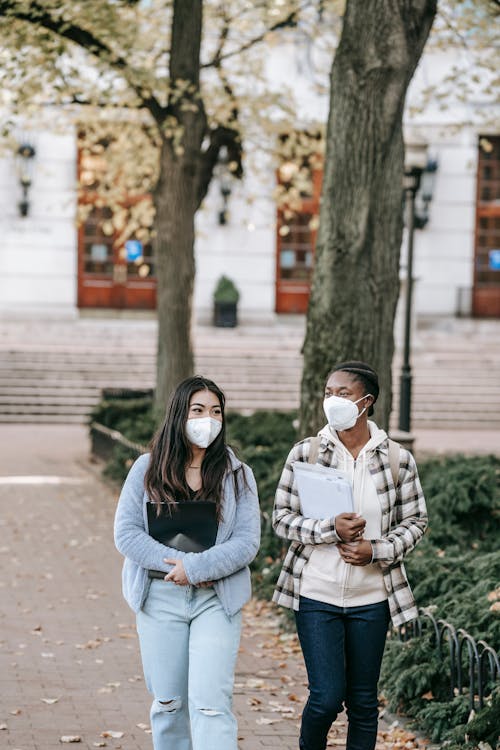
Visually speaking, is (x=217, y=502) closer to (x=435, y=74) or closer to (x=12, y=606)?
(x=12, y=606)

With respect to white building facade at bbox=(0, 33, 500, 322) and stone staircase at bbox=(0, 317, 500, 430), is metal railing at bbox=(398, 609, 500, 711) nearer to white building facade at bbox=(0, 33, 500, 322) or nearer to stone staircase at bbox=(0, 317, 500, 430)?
stone staircase at bbox=(0, 317, 500, 430)

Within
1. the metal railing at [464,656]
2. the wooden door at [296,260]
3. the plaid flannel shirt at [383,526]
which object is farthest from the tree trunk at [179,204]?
the wooden door at [296,260]

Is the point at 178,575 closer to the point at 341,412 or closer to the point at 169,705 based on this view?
the point at 169,705

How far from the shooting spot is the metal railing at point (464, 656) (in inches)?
233

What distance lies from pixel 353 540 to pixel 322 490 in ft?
0.72

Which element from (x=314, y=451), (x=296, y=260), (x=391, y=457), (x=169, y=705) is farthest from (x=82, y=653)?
(x=296, y=260)

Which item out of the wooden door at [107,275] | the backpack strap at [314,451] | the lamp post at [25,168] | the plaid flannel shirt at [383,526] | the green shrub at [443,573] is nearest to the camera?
the plaid flannel shirt at [383,526]

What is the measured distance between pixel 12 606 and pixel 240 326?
23.4 metres

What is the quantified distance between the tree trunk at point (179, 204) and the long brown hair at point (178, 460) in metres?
11.7

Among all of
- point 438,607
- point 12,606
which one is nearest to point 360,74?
point 438,607

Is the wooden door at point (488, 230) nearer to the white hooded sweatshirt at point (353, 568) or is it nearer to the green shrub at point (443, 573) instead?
the green shrub at point (443, 573)

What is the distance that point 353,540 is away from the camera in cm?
479

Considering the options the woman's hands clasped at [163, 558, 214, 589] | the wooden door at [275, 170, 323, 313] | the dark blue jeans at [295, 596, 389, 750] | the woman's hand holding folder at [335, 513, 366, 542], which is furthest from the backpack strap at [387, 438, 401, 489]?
the wooden door at [275, 170, 323, 313]

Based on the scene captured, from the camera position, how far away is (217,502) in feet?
15.6
